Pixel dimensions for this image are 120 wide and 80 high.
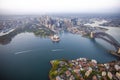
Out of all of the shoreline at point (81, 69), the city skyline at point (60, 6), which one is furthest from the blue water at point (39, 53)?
the city skyline at point (60, 6)

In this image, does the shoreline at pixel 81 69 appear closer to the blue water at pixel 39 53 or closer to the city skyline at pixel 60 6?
the blue water at pixel 39 53

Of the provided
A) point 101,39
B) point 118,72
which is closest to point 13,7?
point 101,39

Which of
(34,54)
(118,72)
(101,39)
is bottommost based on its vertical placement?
(118,72)

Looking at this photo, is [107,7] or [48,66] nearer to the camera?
[48,66]

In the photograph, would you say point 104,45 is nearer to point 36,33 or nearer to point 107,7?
point 107,7

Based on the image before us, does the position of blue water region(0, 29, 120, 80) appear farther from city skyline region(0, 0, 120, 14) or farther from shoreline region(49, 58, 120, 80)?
city skyline region(0, 0, 120, 14)

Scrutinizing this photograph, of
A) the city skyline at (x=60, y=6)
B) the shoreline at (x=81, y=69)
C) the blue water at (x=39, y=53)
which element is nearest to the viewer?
the shoreline at (x=81, y=69)

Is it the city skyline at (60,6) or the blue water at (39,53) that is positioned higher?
the city skyline at (60,6)
